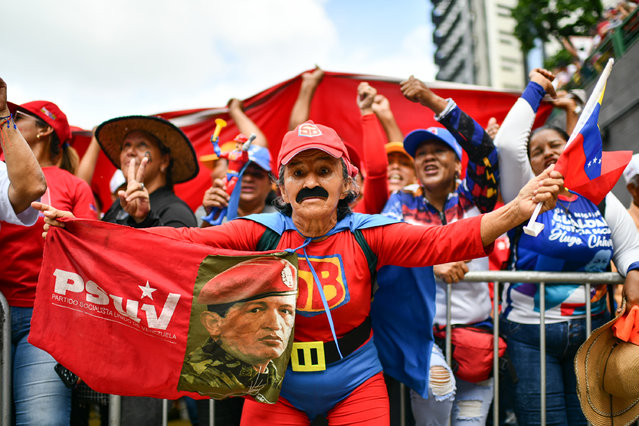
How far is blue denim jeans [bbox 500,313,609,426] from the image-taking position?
3.03 metres

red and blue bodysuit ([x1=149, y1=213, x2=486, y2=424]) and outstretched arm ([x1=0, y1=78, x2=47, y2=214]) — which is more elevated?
outstretched arm ([x1=0, y1=78, x2=47, y2=214])

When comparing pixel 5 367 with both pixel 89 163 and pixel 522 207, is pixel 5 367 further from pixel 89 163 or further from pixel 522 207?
pixel 522 207

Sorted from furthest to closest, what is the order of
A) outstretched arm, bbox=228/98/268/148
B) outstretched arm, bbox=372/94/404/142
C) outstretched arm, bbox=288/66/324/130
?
outstretched arm, bbox=228/98/268/148, outstretched arm, bbox=288/66/324/130, outstretched arm, bbox=372/94/404/142

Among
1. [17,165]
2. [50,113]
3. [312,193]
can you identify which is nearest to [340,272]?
[312,193]

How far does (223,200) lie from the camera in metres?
3.53

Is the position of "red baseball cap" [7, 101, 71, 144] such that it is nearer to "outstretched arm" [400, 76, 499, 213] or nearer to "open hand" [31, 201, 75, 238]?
"open hand" [31, 201, 75, 238]

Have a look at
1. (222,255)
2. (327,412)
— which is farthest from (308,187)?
(327,412)

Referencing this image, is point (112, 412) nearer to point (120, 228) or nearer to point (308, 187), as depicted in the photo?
point (120, 228)

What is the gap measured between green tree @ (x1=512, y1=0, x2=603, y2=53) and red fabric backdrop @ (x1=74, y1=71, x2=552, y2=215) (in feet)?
23.4

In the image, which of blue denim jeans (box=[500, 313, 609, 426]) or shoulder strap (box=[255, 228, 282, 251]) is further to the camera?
blue denim jeans (box=[500, 313, 609, 426])

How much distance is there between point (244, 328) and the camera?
93.7 inches

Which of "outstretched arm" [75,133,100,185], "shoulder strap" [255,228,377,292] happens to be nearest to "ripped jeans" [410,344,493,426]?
"shoulder strap" [255,228,377,292]

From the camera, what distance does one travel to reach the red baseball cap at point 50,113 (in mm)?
3279

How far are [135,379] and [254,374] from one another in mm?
600
